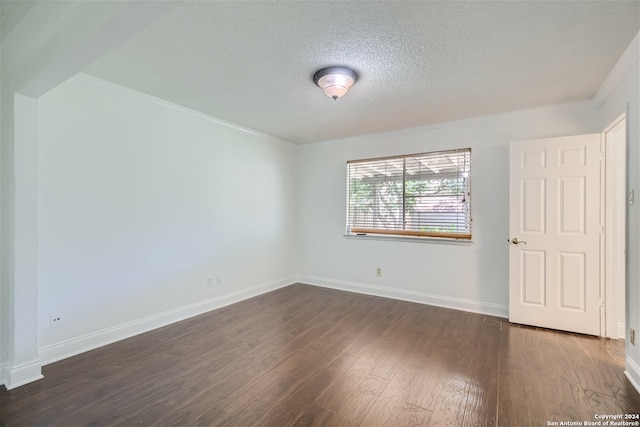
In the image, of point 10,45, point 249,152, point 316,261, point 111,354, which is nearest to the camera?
point 10,45

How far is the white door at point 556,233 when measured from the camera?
9.79 ft

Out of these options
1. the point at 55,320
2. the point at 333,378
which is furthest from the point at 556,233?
the point at 55,320

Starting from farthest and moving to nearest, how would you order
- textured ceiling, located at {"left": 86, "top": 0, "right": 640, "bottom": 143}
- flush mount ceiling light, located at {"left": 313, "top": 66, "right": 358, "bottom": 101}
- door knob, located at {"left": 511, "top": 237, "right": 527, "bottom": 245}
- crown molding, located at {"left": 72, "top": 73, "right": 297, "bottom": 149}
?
1. door knob, located at {"left": 511, "top": 237, "right": 527, "bottom": 245}
2. crown molding, located at {"left": 72, "top": 73, "right": 297, "bottom": 149}
3. flush mount ceiling light, located at {"left": 313, "top": 66, "right": 358, "bottom": 101}
4. textured ceiling, located at {"left": 86, "top": 0, "right": 640, "bottom": 143}

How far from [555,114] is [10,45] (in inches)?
196

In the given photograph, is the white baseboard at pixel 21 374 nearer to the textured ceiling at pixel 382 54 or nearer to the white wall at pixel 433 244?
the textured ceiling at pixel 382 54

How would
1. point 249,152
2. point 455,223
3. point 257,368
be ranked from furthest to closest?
1. point 249,152
2. point 455,223
3. point 257,368

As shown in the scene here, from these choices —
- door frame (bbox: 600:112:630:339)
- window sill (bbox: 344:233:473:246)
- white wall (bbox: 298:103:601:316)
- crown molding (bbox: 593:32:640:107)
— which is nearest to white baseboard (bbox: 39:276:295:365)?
white wall (bbox: 298:103:601:316)

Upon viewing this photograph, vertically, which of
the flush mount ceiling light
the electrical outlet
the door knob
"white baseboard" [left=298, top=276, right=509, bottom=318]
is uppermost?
the flush mount ceiling light

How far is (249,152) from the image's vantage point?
14.2 ft

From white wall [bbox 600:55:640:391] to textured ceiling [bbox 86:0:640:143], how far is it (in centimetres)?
27

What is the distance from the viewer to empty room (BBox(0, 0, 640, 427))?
184cm

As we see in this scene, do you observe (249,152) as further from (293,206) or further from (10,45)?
(10,45)

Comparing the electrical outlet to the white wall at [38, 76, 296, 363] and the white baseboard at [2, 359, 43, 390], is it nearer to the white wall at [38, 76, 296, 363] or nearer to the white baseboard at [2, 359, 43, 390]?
the white wall at [38, 76, 296, 363]

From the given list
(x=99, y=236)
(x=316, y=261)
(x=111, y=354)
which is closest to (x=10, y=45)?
(x=99, y=236)
